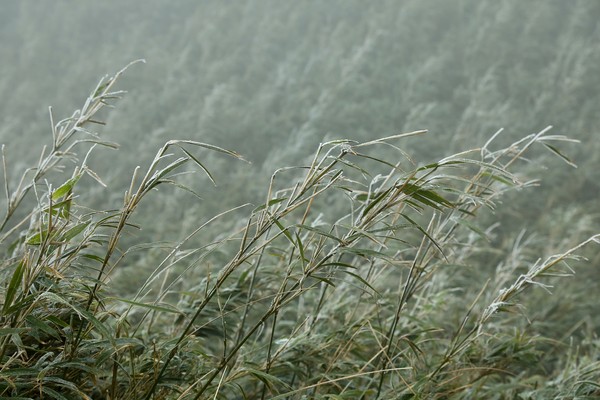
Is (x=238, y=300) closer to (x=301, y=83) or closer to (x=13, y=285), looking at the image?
(x=13, y=285)

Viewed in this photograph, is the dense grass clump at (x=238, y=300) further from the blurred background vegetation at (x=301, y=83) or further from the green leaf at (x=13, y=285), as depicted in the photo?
the blurred background vegetation at (x=301, y=83)

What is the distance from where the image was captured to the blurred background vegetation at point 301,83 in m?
5.27

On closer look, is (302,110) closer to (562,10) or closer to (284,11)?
(284,11)

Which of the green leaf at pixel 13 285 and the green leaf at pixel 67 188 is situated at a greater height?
the green leaf at pixel 67 188

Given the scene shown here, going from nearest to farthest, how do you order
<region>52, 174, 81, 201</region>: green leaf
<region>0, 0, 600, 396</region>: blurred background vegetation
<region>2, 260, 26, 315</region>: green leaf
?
1. <region>2, 260, 26, 315</region>: green leaf
2. <region>52, 174, 81, 201</region>: green leaf
3. <region>0, 0, 600, 396</region>: blurred background vegetation

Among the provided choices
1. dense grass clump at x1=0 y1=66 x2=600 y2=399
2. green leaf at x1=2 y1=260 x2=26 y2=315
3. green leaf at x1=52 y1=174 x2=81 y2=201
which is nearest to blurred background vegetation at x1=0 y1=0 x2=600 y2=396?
dense grass clump at x1=0 y1=66 x2=600 y2=399

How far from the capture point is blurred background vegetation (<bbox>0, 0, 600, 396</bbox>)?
527 cm

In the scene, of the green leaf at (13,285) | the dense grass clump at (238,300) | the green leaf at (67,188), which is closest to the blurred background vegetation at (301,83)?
the dense grass clump at (238,300)

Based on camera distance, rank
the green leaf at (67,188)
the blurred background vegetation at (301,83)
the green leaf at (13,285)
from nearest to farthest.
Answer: the green leaf at (13,285)
the green leaf at (67,188)
the blurred background vegetation at (301,83)

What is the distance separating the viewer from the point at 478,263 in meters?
3.65

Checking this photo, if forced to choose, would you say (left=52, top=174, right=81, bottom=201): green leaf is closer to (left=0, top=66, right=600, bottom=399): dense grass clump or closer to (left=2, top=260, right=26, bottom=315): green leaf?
(left=0, top=66, right=600, bottom=399): dense grass clump

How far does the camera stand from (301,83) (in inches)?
275

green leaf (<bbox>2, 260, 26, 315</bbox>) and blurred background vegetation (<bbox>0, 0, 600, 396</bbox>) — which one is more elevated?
green leaf (<bbox>2, 260, 26, 315</bbox>)

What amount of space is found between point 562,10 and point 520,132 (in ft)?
9.03
